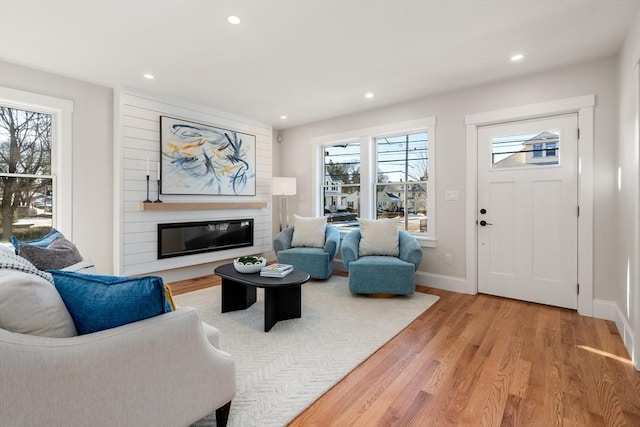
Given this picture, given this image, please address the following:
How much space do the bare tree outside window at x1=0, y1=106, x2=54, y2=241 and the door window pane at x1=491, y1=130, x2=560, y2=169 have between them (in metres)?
4.95

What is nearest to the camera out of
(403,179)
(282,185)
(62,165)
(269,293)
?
(269,293)

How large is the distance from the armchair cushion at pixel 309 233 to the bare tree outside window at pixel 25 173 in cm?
285

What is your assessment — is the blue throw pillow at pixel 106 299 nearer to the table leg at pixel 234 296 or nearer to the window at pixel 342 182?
the table leg at pixel 234 296

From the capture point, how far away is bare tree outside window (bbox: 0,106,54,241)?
124 inches

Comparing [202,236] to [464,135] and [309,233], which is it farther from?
[464,135]

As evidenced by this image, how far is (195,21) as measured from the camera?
7.76ft

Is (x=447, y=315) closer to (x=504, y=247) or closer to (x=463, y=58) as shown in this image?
(x=504, y=247)

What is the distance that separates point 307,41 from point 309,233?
251cm

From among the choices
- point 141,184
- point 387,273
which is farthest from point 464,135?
point 141,184

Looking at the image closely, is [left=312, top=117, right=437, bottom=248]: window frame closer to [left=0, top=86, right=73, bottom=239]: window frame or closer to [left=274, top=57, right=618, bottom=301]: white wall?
[left=274, top=57, right=618, bottom=301]: white wall

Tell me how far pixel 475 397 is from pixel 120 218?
3860mm

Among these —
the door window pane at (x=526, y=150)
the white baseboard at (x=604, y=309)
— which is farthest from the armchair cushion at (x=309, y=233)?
the white baseboard at (x=604, y=309)

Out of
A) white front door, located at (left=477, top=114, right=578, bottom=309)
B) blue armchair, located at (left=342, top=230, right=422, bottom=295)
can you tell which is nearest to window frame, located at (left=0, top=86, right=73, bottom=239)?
blue armchair, located at (left=342, top=230, right=422, bottom=295)

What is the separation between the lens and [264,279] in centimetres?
270
